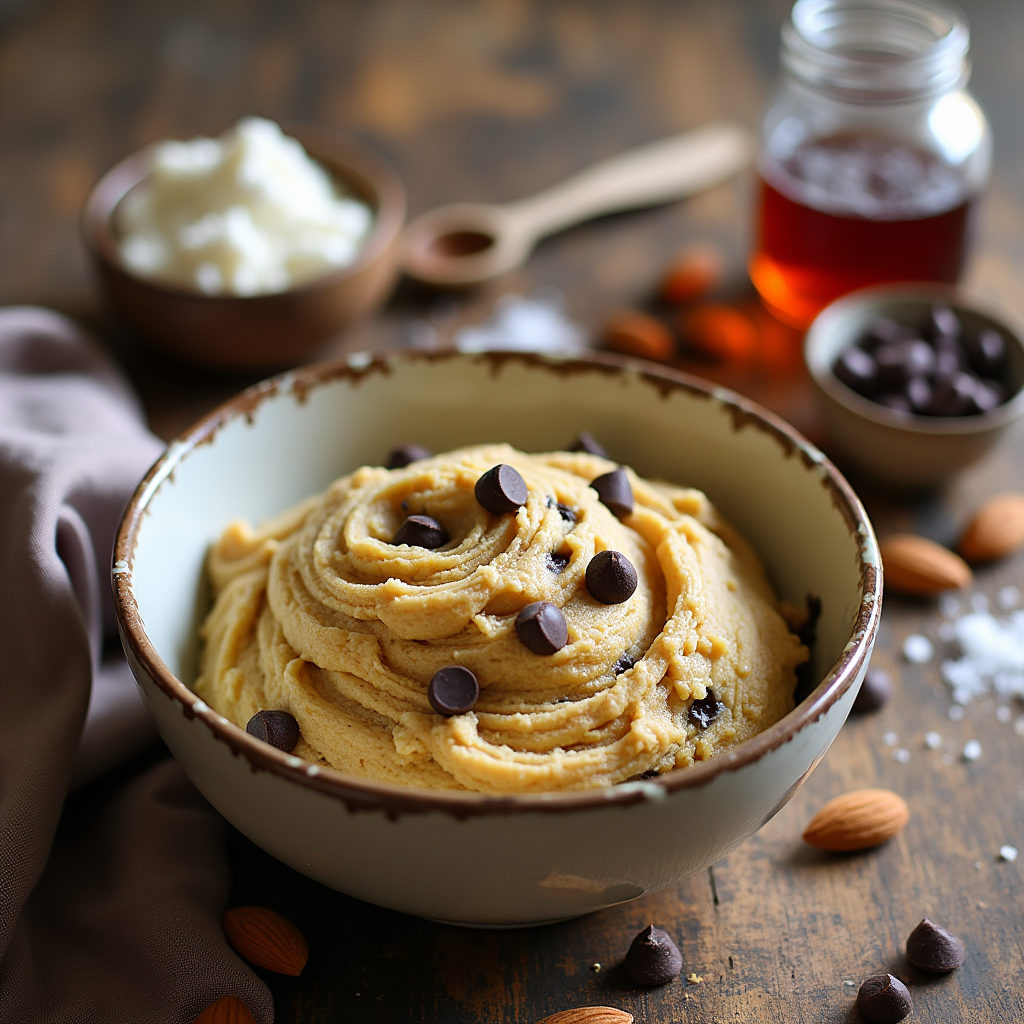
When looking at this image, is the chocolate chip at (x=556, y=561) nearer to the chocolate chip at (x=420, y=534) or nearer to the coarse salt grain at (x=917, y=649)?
the chocolate chip at (x=420, y=534)

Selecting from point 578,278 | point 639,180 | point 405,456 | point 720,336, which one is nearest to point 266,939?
point 405,456

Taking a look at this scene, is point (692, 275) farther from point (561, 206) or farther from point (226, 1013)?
point (226, 1013)

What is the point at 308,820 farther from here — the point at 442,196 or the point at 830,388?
the point at 442,196

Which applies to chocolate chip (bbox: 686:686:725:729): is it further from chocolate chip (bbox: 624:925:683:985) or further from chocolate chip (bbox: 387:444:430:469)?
chocolate chip (bbox: 387:444:430:469)

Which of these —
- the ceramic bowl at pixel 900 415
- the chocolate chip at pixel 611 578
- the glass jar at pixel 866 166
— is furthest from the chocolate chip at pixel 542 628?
the glass jar at pixel 866 166

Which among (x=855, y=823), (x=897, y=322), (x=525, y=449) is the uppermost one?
(x=525, y=449)

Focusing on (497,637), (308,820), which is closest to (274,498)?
(497,637)

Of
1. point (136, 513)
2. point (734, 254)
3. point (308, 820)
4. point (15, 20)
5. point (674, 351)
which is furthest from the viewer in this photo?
point (15, 20)
